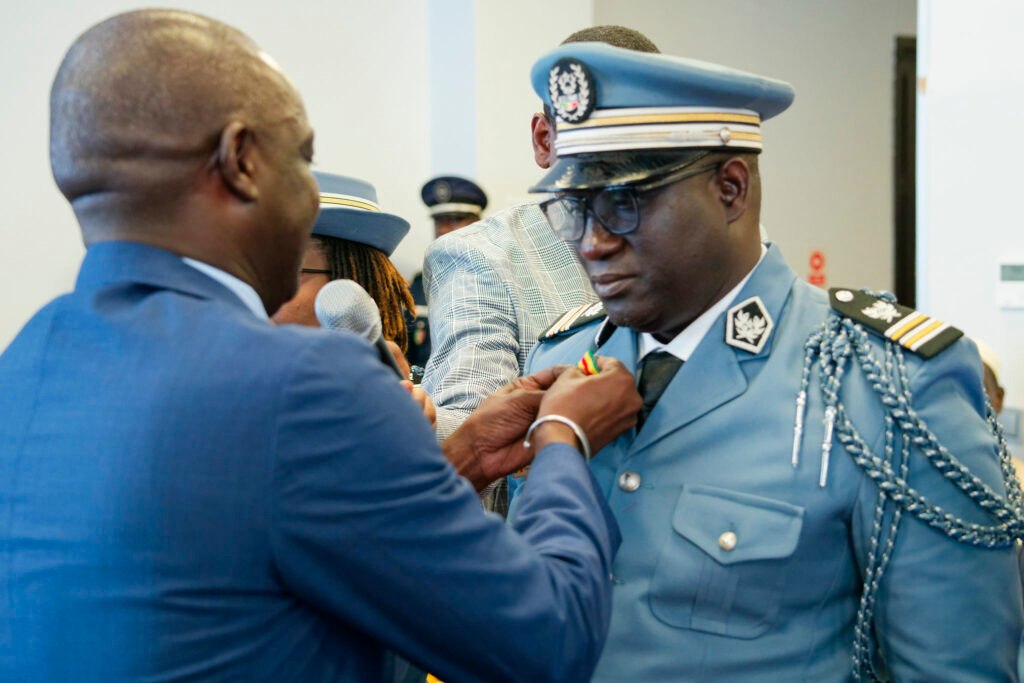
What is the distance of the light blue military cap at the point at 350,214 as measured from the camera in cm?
169

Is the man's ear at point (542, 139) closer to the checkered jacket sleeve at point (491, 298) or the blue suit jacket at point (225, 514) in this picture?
the checkered jacket sleeve at point (491, 298)

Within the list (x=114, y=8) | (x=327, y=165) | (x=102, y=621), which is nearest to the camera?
(x=102, y=621)

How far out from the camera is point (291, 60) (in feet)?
15.3

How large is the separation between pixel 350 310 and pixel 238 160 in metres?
0.31

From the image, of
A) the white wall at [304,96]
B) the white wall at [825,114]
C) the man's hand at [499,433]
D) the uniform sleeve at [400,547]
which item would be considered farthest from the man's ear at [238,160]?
the white wall at [825,114]

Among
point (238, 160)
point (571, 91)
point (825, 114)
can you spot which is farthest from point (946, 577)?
point (825, 114)

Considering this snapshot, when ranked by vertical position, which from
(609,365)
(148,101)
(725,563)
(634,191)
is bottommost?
(725,563)

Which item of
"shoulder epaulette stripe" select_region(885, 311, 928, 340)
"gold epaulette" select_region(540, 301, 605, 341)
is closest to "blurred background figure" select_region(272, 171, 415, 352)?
"gold epaulette" select_region(540, 301, 605, 341)

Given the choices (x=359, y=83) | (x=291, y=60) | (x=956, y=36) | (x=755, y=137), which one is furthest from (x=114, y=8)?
(x=755, y=137)

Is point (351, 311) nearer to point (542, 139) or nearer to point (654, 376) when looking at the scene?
point (654, 376)

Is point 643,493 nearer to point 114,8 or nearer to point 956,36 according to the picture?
point 956,36

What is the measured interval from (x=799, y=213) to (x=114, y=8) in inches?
137

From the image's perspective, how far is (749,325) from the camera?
1304 millimetres

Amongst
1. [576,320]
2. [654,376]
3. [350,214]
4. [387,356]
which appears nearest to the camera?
[387,356]
